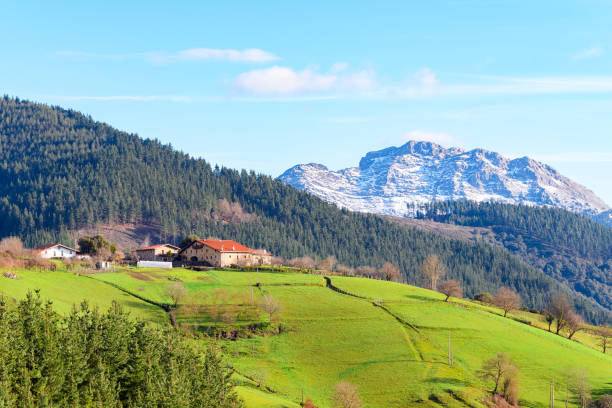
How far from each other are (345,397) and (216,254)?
101m

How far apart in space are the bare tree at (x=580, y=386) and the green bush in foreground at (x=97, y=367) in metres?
59.9

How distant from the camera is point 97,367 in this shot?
6812 centimetres

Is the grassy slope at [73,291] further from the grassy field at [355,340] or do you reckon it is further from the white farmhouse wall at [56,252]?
the white farmhouse wall at [56,252]

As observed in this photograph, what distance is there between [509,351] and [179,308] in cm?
6451

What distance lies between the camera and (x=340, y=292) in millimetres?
152875

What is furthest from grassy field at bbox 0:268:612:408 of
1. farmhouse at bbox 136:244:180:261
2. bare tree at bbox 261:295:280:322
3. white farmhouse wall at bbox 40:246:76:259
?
white farmhouse wall at bbox 40:246:76:259

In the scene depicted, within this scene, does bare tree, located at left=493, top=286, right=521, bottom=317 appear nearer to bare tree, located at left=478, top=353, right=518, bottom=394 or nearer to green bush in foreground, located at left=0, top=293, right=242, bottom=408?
bare tree, located at left=478, top=353, right=518, bottom=394

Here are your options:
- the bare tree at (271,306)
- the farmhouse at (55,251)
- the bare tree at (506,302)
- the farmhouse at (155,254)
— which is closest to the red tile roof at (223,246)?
the farmhouse at (155,254)

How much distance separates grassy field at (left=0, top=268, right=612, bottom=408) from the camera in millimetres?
98562

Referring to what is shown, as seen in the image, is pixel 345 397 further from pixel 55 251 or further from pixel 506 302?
pixel 55 251

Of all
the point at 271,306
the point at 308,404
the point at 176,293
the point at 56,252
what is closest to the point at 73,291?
the point at 176,293

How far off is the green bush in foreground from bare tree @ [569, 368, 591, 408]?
5992 centimetres

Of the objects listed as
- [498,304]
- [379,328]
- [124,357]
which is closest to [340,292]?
[379,328]

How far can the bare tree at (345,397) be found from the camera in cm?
8875
